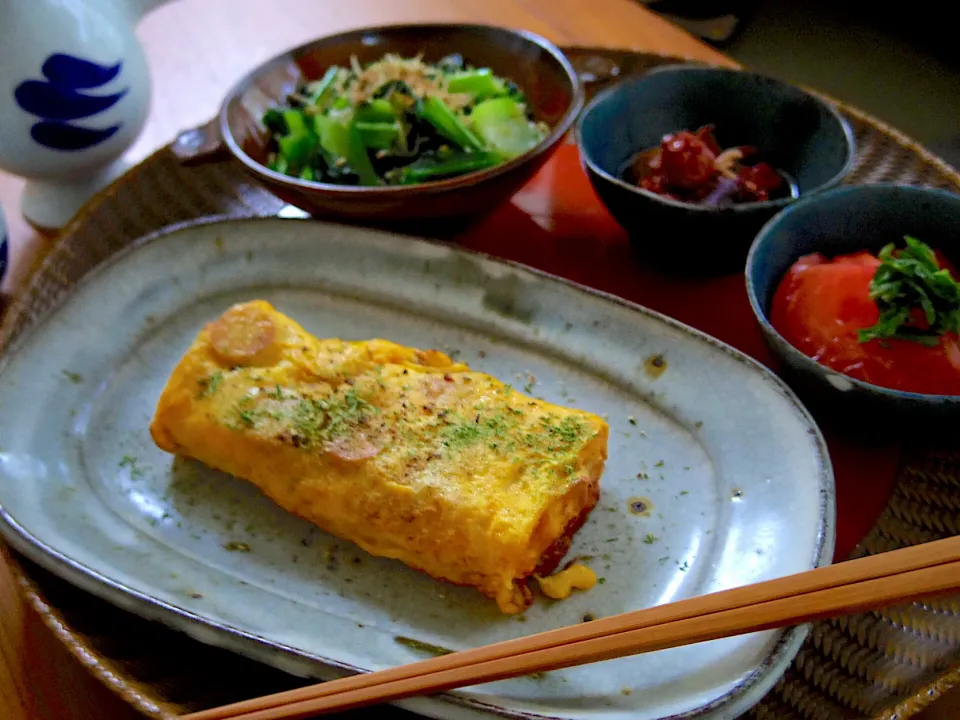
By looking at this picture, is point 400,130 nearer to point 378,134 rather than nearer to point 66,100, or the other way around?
point 378,134

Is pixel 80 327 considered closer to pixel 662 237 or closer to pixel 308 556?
pixel 308 556

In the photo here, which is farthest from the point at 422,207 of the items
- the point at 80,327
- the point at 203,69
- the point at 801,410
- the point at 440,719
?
the point at 203,69

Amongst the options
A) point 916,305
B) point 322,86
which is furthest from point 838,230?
point 322,86

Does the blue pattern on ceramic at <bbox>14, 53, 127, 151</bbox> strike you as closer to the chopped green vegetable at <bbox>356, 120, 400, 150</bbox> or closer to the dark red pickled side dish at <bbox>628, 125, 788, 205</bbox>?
the chopped green vegetable at <bbox>356, 120, 400, 150</bbox>

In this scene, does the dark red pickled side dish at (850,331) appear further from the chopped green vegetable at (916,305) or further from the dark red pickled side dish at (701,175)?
the dark red pickled side dish at (701,175)

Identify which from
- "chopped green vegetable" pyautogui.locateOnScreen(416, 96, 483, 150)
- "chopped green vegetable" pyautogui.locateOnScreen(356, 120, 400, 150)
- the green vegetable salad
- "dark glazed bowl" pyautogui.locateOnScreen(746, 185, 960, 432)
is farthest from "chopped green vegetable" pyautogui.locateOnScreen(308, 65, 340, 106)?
"dark glazed bowl" pyautogui.locateOnScreen(746, 185, 960, 432)

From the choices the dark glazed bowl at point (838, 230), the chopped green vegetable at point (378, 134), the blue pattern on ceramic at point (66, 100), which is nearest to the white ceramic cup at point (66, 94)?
the blue pattern on ceramic at point (66, 100)
